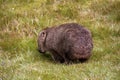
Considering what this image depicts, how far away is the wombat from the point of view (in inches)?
303

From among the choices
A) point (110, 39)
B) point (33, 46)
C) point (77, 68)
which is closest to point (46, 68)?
point (77, 68)

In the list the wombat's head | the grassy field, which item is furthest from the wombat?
the grassy field

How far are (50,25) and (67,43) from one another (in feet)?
6.97

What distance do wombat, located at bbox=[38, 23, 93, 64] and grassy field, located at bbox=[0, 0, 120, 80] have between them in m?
0.22

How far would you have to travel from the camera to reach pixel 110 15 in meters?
10.4

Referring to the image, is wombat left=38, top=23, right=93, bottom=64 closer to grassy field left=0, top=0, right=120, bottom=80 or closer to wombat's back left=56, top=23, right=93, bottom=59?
wombat's back left=56, top=23, right=93, bottom=59

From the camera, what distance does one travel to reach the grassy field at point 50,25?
23.3ft

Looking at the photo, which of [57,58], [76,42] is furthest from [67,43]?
[57,58]

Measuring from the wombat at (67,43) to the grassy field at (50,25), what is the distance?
0.22 meters

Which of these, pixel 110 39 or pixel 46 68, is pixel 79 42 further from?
pixel 110 39

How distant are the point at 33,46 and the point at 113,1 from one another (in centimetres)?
315

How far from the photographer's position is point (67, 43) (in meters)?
7.82

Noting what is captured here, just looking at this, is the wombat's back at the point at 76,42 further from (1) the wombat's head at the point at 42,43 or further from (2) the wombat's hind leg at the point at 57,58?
(1) the wombat's head at the point at 42,43

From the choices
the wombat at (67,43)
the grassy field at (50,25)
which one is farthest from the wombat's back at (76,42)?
the grassy field at (50,25)
